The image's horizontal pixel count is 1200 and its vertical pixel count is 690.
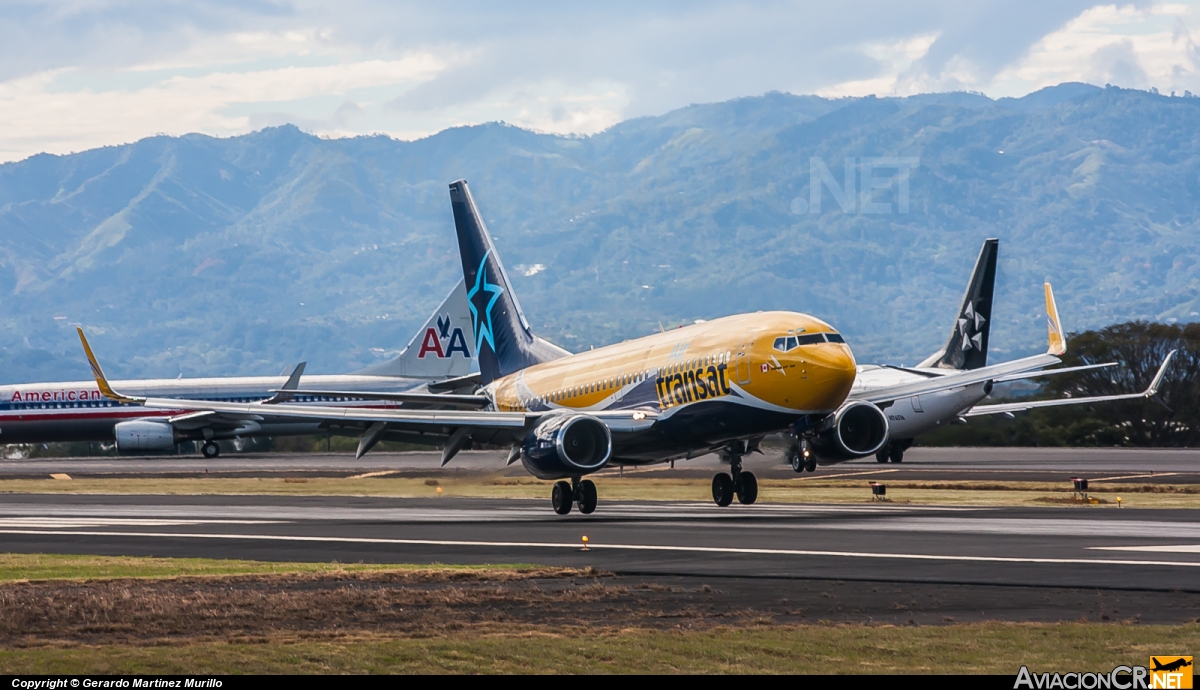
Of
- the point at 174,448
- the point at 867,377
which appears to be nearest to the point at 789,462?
the point at 867,377

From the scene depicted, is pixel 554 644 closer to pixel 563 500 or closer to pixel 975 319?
pixel 563 500

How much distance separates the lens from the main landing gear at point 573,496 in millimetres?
36375

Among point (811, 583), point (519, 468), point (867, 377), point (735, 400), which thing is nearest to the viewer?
point (811, 583)

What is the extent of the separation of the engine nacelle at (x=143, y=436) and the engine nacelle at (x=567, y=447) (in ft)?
200

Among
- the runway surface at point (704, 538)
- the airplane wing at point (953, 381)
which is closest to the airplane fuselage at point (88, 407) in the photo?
the runway surface at point (704, 538)

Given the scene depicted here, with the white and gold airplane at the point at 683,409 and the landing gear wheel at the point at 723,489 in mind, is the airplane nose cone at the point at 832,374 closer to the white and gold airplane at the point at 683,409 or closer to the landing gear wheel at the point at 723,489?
the white and gold airplane at the point at 683,409

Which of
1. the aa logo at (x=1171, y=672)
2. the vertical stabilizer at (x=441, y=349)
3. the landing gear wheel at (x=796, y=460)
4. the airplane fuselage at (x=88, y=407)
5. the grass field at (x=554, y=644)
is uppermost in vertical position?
the vertical stabilizer at (x=441, y=349)

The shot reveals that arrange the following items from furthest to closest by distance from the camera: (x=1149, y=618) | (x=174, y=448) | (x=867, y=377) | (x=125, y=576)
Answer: (x=174, y=448) < (x=867, y=377) < (x=125, y=576) < (x=1149, y=618)

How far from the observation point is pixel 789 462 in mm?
36219

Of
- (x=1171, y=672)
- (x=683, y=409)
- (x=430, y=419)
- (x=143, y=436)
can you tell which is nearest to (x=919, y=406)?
(x=683, y=409)

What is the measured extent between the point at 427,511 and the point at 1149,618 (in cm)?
2737

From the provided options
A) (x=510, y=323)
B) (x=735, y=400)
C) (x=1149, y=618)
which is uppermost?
(x=510, y=323)

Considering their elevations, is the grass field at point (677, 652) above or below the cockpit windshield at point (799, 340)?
below

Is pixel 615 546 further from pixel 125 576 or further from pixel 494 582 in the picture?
pixel 125 576
